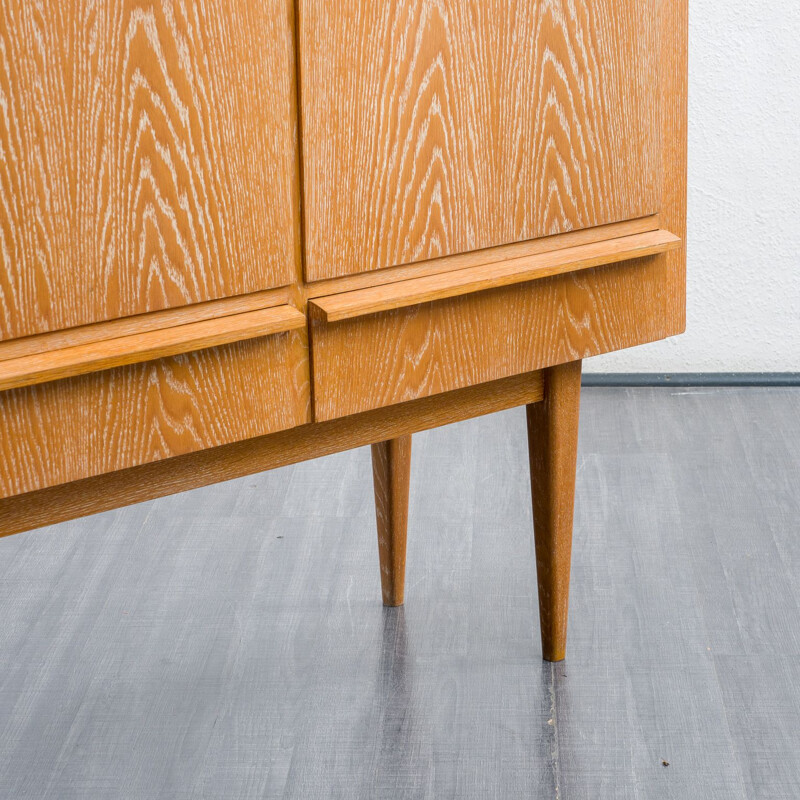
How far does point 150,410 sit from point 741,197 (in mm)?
1531

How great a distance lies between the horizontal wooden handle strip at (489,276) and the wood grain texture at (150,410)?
1.7 inches

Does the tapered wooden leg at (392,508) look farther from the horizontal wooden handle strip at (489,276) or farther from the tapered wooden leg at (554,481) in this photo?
the horizontal wooden handle strip at (489,276)

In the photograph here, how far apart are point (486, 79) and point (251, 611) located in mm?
736

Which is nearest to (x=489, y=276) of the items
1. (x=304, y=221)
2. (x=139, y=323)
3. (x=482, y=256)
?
(x=482, y=256)

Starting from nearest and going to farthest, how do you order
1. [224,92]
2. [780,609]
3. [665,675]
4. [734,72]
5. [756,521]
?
[224,92] < [665,675] < [780,609] < [756,521] < [734,72]

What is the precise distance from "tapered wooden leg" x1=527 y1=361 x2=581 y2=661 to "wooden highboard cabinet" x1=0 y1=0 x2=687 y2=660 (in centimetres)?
8

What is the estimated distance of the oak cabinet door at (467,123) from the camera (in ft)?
2.62

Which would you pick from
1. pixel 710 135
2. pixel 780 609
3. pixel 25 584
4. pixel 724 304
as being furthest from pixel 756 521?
pixel 25 584

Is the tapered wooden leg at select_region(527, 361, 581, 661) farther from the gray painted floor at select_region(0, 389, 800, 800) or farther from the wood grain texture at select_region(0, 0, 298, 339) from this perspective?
the wood grain texture at select_region(0, 0, 298, 339)

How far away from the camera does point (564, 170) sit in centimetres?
91

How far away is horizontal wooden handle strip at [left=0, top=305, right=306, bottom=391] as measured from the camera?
0.72m

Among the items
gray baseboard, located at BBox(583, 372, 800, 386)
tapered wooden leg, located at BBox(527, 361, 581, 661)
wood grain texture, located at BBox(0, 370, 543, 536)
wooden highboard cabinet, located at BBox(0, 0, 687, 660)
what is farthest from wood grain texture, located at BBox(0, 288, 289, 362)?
gray baseboard, located at BBox(583, 372, 800, 386)

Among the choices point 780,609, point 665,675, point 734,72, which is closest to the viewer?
point 665,675

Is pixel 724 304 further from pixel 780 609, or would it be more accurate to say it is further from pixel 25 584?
pixel 25 584
